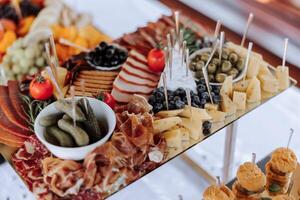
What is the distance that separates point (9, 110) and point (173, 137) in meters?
0.63

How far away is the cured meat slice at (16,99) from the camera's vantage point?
5.54 ft

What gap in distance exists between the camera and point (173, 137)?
1.52m

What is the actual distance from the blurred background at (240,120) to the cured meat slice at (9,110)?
1.43 feet

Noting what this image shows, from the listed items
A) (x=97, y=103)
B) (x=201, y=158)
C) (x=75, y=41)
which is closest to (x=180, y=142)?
(x=97, y=103)

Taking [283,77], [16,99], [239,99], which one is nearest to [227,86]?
[239,99]

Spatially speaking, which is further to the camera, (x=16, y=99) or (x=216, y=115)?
(x=16, y=99)

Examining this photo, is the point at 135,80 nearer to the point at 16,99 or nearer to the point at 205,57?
the point at 205,57

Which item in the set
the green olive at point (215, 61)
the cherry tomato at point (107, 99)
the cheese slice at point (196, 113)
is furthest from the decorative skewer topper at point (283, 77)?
the cherry tomato at point (107, 99)

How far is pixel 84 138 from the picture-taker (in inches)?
55.2

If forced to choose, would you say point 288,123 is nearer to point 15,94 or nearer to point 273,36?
point 273,36

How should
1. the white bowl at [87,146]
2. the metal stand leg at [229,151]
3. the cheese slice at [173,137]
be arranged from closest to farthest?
the white bowl at [87,146] < the cheese slice at [173,137] < the metal stand leg at [229,151]

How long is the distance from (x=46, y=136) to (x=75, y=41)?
126 cm

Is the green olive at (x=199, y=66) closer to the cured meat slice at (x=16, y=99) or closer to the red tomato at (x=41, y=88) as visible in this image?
the red tomato at (x=41, y=88)

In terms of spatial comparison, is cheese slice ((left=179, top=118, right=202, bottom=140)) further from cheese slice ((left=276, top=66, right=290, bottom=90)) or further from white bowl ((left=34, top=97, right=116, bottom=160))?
cheese slice ((left=276, top=66, right=290, bottom=90))
